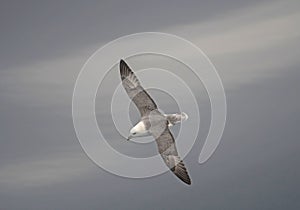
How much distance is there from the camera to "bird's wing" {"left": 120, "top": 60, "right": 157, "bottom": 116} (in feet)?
109

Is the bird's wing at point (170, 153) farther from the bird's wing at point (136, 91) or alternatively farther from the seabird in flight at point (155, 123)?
the bird's wing at point (136, 91)

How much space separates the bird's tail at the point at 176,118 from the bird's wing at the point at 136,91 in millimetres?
1702

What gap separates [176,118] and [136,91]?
5.18 m

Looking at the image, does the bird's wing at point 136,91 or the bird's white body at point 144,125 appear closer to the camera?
the bird's white body at point 144,125

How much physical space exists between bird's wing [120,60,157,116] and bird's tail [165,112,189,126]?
170cm

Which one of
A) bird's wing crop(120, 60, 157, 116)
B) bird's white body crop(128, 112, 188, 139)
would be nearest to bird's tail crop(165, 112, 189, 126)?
bird's white body crop(128, 112, 188, 139)

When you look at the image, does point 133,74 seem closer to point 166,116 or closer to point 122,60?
point 122,60

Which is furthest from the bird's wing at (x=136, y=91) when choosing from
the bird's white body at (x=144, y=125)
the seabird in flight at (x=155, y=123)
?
the bird's white body at (x=144, y=125)

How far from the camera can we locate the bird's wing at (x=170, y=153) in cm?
3350

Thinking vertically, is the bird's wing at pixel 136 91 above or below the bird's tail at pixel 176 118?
above

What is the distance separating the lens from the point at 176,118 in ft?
107

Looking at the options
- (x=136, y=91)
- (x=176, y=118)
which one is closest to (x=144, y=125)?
(x=176, y=118)

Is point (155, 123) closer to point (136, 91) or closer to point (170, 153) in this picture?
point (136, 91)

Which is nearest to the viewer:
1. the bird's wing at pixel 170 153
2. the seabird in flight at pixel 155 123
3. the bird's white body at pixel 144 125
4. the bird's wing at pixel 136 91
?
the bird's white body at pixel 144 125
